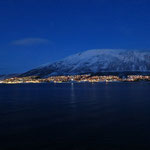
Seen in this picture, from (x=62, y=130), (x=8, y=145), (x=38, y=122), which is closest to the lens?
(x=8, y=145)

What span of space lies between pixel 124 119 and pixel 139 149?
420 inches

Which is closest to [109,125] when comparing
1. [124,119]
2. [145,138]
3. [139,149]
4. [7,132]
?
[124,119]

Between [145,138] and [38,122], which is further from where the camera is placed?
[38,122]

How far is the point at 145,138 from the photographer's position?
1820 centimetres

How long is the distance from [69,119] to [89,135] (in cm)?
793

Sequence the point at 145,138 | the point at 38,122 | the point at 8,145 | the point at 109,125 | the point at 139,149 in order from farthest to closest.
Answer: the point at 38,122 → the point at 109,125 → the point at 145,138 → the point at 8,145 → the point at 139,149

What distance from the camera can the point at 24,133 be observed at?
20109 millimetres

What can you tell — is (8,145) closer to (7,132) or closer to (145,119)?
(7,132)

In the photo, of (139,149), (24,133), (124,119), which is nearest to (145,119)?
(124,119)

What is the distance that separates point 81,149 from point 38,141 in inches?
153

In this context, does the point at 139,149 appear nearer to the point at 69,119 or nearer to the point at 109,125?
the point at 109,125

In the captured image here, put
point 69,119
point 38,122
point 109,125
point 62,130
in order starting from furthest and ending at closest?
point 69,119
point 38,122
point 109,125
point 62,130

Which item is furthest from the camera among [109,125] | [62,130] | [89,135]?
[109,125]

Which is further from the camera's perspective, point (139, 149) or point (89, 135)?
point (89, 135)
